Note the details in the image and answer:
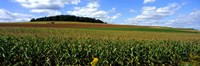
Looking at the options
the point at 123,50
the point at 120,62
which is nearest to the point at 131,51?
the point at 123,50

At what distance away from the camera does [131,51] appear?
14.6m

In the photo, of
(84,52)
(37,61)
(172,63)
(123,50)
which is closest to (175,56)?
(172,63)

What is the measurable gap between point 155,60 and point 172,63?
1.45 m

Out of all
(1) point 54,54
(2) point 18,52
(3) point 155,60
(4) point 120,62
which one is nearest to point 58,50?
(1) point 54,54

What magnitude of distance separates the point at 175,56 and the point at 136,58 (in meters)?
3.15

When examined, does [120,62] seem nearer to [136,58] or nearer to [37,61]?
[136,58]

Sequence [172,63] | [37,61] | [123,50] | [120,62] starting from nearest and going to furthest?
[37,61], [120,62], [123,50], [172,63]

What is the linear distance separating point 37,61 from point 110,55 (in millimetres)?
3136

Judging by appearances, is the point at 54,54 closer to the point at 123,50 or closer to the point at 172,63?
the point at 123,50

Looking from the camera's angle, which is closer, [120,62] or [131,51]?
[120,62]

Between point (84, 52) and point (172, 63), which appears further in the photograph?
point (172, 63)

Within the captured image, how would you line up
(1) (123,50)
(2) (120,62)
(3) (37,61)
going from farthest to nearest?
1. (1) (123,50)
2. (2) (120,62)
3. (3) (37,61)

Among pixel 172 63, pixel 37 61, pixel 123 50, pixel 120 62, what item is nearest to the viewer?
pixel 37 61

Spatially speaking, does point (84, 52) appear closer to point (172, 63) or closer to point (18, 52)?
point (18, 52)
